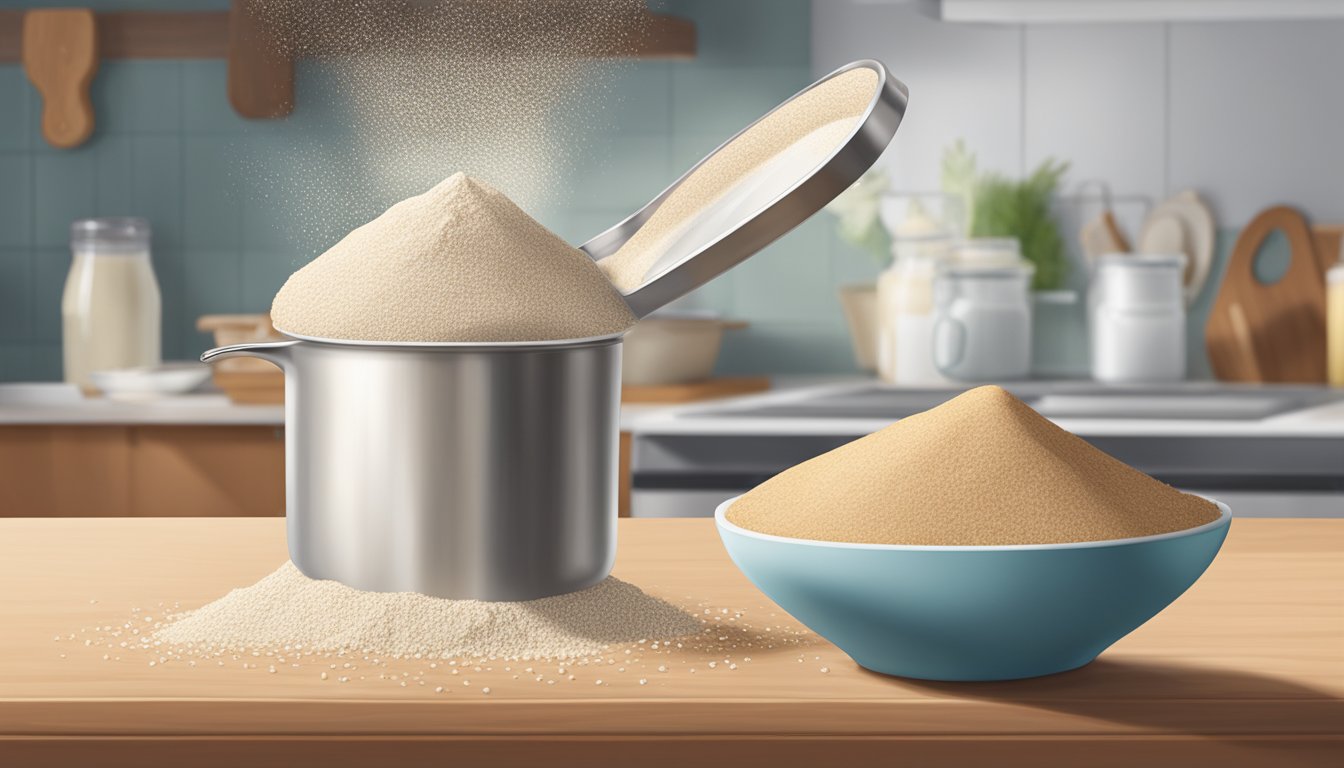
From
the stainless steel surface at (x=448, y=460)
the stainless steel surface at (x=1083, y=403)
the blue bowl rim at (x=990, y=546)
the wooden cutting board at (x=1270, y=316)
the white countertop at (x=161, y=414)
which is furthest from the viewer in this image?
the wooden cutting board at (x=1270, y=316)

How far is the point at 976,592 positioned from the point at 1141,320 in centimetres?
208

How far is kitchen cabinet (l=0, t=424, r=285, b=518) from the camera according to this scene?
2.31 metres

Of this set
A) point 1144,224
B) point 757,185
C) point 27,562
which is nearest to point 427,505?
point 757,185

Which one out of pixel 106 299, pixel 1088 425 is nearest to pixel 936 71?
pixel 1088 425

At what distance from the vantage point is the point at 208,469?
2324 mm

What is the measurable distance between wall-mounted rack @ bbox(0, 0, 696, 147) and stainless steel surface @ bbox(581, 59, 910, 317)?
197 cm

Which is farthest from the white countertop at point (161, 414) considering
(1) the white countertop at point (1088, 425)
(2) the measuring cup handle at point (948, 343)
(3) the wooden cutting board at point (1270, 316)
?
(3) the wooden cutting board at point (1270, 316)

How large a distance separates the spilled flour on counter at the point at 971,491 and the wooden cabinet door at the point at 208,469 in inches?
66.2

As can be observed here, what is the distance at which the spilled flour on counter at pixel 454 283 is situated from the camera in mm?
778

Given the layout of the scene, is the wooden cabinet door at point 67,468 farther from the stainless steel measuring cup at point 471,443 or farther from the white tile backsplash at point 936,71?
the stainless steel measuring cup at point 471,443

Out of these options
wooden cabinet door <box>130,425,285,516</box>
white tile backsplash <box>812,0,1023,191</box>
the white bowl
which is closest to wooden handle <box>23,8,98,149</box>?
wooden cabinet door <box>130,425,285,516</box>

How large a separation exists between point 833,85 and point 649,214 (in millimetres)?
148

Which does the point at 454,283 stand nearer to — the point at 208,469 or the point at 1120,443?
the point at 1120,443

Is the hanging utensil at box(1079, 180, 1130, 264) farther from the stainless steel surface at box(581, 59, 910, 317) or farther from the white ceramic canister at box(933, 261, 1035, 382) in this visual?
the stainless steel surface at box(581, 59, 910, 317)
